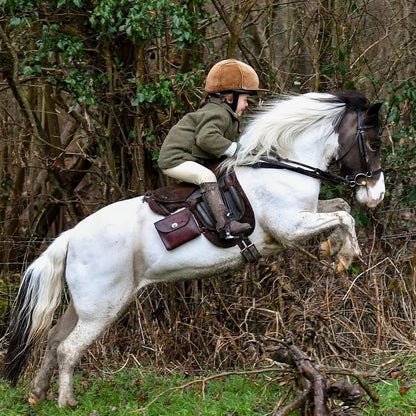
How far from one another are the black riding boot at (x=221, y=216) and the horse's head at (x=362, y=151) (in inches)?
40.7

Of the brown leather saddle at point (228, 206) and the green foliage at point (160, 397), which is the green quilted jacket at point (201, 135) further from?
the green foliage at point (160, 397)

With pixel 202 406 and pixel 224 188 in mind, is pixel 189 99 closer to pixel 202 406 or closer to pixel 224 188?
pixel 224 188

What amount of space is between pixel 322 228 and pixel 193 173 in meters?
1.15

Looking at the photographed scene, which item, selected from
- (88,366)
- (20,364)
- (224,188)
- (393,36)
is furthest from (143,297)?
(393,36)

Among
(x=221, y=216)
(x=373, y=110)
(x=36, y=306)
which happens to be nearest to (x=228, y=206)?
(x=221, y=216)

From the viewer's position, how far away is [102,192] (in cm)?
960

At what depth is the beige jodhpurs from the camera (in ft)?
20.9

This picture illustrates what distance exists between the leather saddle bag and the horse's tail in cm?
93

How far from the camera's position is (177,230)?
6.39 meters

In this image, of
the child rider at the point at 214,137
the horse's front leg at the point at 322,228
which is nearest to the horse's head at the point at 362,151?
the horse's front leg at the point at 322,228

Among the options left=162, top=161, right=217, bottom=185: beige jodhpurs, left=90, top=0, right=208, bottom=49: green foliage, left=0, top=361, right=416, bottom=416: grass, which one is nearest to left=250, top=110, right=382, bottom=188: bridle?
left=162, top=161, right=217, bottom=185: beige jodhpurs

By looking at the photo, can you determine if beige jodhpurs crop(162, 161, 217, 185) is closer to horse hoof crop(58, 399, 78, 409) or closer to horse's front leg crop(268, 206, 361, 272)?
horse's front leg crop(268, 206, 361, 272)

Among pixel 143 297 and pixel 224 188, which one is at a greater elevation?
pixel 224 188

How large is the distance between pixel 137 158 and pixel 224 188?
2.55m
